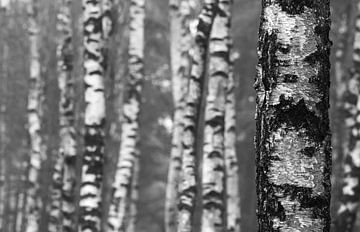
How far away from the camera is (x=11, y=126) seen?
32.0 meters

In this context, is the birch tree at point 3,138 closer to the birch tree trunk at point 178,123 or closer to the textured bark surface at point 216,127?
the birch tree trunk at point 178,123

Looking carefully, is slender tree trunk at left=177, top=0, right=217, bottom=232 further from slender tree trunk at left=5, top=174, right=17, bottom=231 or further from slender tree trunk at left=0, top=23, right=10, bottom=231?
slender tree trunk at left=5, top=174, right=17, bottom=231

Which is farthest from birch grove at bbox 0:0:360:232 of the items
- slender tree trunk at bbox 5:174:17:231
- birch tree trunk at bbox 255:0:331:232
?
slender tree trunk at bbox 5:174:17:231

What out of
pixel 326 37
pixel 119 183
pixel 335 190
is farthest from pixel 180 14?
pixel 326 37

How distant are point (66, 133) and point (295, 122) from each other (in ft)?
33.3

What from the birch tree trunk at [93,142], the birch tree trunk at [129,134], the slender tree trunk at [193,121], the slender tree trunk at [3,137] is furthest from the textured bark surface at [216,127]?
the slender tree trunk at [3,137]

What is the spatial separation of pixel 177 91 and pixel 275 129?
11.8 meters

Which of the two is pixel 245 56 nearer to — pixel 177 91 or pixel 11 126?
pixel 11 126

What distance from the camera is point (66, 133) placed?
13.1 m

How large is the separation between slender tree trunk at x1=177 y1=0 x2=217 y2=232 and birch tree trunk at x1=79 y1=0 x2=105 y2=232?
1.45 meters

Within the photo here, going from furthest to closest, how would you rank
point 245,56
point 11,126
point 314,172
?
point 11,126
point 245,56
point 314,172

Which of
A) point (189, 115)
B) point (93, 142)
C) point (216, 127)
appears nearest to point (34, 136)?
point (93, 142)

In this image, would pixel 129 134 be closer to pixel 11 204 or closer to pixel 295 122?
pixel 295 122

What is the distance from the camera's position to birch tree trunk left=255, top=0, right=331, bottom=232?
3.38 meters
